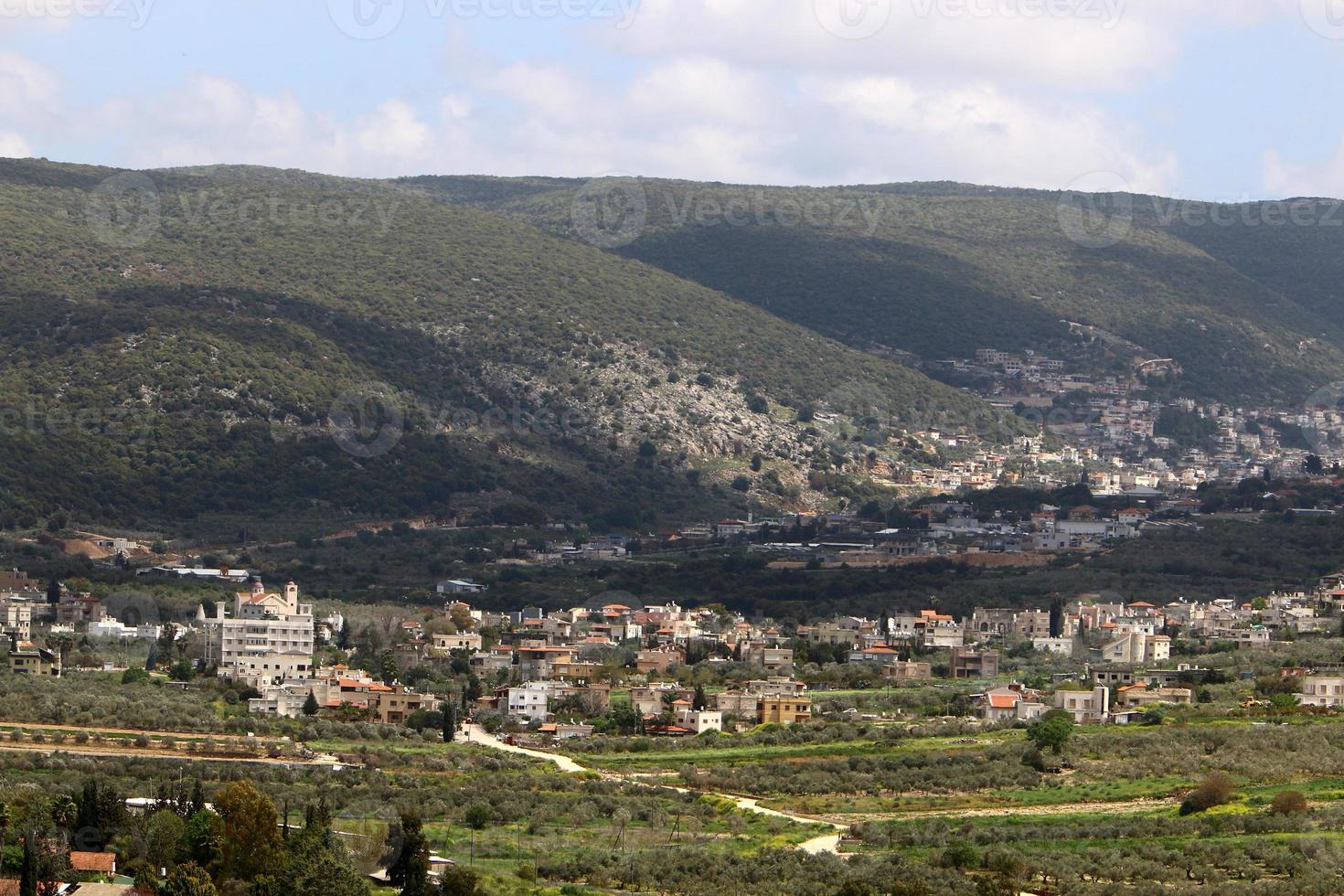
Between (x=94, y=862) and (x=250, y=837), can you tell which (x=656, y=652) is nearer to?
(x=250, y=837)

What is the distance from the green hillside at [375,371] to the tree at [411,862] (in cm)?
5422

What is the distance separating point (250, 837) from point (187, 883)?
268cm

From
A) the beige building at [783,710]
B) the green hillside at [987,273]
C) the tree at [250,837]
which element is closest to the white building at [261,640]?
the beige building at [783,710]

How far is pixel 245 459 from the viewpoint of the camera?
98625mm

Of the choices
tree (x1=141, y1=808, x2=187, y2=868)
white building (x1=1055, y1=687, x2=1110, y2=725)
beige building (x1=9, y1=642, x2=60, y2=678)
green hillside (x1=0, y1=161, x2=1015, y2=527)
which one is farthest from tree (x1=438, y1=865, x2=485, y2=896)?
green hillside (x1=0, y1=161, x2=1015, y2=527)

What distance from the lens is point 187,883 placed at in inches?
1307

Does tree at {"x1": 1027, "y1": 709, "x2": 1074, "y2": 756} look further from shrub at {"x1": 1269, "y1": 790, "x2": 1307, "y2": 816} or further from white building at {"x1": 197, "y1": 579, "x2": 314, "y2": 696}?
white building at {"x1": 197, "y1": 579, "x2": 314, "y2": 696}

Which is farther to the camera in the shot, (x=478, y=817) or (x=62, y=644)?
(x=62, y=644)

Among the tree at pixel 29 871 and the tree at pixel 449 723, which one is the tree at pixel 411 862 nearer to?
the tree at pixel 29 871

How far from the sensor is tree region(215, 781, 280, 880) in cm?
3538

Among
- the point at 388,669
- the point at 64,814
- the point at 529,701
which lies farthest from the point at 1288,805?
the point at 388,669

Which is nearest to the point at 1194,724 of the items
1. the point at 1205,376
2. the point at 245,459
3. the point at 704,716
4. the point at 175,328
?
the point at 704,716

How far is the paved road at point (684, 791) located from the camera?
40.0 meters

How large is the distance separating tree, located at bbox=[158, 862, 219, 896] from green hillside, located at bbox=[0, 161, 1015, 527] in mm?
56012
